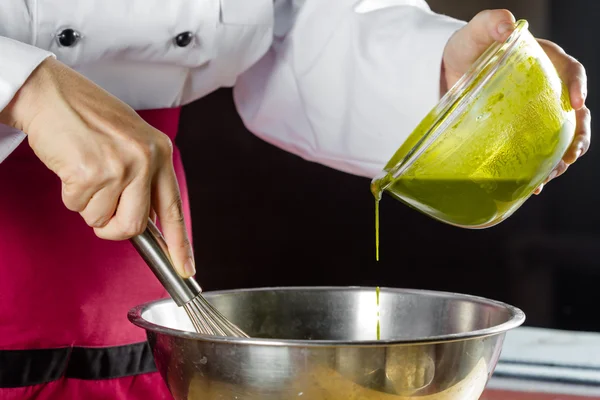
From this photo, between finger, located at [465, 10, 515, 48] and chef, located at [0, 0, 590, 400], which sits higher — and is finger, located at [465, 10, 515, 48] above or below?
above

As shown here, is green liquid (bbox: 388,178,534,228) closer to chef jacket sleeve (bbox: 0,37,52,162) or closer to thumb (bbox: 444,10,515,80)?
thumb (bbox: 444,10,515,80)

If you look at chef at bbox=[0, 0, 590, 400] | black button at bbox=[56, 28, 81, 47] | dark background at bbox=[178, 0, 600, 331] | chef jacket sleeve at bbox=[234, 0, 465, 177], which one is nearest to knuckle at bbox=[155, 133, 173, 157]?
chef at bbox=[0, 0, 590, 400]

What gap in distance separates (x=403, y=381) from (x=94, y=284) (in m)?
0.38

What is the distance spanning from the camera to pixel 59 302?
780 mm

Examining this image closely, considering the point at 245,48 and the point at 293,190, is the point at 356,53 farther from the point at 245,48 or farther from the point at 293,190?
the point at 293,190

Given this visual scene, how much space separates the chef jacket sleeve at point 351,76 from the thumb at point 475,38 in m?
0.02

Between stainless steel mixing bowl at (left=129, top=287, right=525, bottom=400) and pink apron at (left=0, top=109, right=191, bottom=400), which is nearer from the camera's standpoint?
stainless steel mixing bowl at (left=129, top=287, right=525, bottom=400)

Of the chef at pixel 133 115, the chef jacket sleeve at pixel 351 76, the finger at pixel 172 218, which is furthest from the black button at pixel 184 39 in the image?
the finger at pixel 172 218

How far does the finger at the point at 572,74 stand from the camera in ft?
2.07

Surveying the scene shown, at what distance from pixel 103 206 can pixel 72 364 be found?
0.92 feet

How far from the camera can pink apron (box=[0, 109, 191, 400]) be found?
0.76 m

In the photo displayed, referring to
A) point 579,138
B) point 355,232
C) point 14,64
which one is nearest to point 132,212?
point 14,64

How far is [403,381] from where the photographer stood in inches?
19.8

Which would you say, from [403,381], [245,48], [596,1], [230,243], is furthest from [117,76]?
[596,1]
